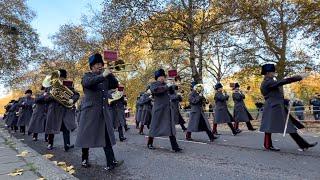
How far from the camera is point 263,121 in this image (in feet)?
34.2

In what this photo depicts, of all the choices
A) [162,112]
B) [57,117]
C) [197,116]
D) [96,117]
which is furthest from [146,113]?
[96,117]

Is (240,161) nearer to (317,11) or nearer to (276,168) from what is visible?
(276,168)

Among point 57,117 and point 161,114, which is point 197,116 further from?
point 57,117

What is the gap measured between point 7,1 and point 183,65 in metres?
16.2

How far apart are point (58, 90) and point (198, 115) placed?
12.7ft

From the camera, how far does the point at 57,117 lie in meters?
12.4

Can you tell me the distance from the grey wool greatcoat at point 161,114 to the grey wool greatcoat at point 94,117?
2.59m

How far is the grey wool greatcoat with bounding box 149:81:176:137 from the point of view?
34.7 feet

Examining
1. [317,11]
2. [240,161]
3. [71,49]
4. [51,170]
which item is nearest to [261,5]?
[317,11]

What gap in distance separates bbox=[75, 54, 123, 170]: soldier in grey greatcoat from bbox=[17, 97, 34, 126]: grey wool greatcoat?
12.1m

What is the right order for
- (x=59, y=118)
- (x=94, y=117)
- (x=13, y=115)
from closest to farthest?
(x=94, y=117) → (x=59, y=118) → (x=13, y=115)

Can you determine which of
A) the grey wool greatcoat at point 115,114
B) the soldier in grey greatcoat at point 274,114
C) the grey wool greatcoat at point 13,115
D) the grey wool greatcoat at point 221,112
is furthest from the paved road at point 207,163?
the grey wool greatcoat at point 13,115

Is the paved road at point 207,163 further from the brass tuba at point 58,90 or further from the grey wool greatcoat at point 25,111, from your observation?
the grey wool greatcoat at point 25,111

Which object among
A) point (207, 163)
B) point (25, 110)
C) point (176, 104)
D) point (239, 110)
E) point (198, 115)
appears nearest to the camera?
point (207, 163)
